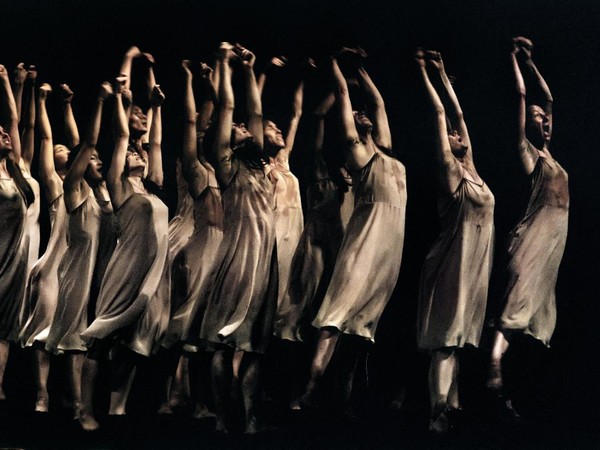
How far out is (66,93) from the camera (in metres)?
10.6

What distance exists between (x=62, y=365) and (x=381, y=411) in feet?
7.89

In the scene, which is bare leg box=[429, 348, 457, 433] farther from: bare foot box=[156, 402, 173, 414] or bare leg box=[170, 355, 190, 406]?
bare foot box=[156, 402, 173, 414]

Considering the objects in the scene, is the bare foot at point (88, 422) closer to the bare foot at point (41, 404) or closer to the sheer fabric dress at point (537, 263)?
the bare foot at point (41, 404)

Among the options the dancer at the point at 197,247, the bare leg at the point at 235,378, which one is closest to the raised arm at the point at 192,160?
the dancer at the point at 197,247

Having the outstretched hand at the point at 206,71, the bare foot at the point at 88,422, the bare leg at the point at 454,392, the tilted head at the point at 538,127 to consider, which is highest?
the tilted head at the point at 538,127

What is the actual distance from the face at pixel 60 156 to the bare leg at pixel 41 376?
1.41m

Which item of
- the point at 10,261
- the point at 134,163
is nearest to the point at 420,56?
the point at 134,163

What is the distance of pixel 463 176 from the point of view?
9938mm

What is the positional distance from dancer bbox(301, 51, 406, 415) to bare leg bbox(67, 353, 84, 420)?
169 centimetres

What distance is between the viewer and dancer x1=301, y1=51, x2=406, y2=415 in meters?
9.80

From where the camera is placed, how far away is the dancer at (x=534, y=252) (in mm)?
9875

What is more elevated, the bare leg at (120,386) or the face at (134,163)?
the face at (134,163)

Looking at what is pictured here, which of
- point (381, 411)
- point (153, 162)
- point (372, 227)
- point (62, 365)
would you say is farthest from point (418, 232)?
point (62, 365)

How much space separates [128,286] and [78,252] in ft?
1.80
